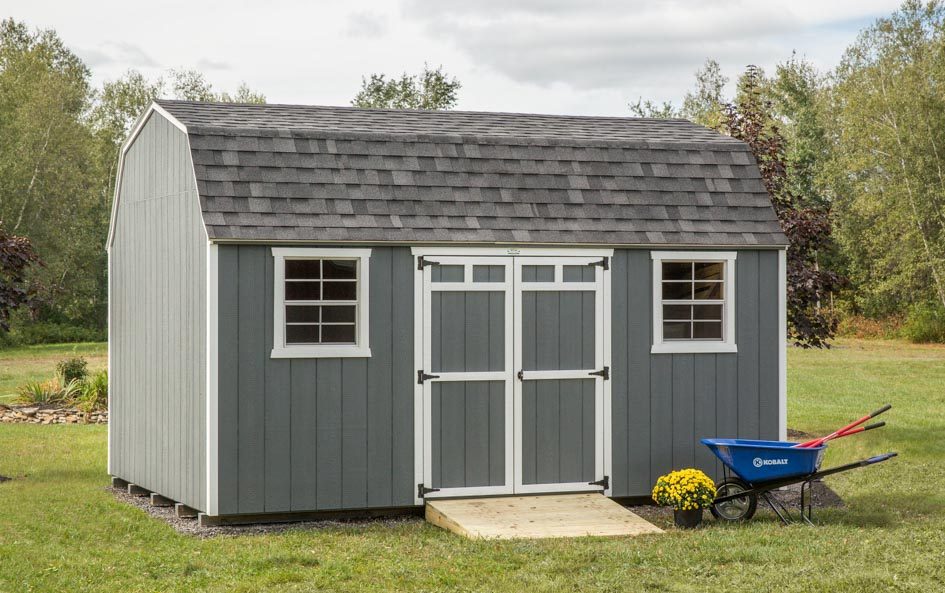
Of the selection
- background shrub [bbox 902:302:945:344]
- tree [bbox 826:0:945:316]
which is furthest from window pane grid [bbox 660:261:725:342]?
background shrub [bbox 902:302:945:344]

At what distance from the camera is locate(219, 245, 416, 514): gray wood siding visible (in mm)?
8602

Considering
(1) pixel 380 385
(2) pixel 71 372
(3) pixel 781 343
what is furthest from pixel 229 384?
(2) pixel 71 372

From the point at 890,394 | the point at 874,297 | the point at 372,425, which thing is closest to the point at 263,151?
the point at 372,425

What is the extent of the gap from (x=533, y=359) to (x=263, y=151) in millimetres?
2831

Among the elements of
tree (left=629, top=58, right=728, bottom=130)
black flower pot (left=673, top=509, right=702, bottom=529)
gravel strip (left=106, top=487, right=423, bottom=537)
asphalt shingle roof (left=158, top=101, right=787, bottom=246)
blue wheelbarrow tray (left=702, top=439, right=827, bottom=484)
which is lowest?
gravel strip (left=106, top=487, right=423, bottom=537)

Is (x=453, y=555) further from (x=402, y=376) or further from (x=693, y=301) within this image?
(x=693, y=301)

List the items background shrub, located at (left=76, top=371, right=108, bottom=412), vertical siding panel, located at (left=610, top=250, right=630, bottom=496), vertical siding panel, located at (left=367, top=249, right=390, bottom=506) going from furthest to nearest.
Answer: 1. background shrub, located at (left=76, top=371, right=108, bottom=412)
2. vertical siding panel, located at (left=610, top=250, right=630, bottom=496)
3. vertical siding panel, located at (left=367, top=249, right=390, bottom=506)

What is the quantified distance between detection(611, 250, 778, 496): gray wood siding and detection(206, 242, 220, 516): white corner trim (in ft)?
11.0

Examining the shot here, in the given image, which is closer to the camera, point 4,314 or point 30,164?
point 4,314

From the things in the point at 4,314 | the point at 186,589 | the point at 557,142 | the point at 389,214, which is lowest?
the point at 186,589

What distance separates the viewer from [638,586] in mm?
6414

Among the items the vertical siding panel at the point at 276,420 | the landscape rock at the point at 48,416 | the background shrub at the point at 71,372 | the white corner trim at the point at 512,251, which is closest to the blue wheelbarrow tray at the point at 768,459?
the white corner trim at the point at 512,251

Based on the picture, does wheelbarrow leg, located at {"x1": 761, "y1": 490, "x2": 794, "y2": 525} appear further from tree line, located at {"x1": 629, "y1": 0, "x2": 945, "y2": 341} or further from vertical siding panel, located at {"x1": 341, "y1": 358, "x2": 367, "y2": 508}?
tree line, located at {"x1": 629, "y1": 0, "x2": 945, "y2": 341}

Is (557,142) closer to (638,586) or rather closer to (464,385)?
(464,385)
